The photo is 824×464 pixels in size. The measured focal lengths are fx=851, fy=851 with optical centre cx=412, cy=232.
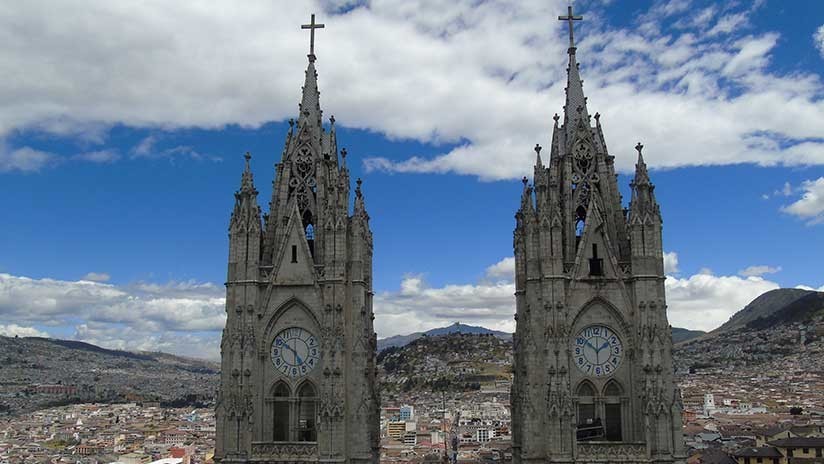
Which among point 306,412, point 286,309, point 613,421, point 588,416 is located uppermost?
point 286,309

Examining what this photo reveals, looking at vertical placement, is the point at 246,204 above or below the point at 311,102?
below

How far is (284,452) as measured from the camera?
134ft

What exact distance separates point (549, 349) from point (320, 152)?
15.9 metres

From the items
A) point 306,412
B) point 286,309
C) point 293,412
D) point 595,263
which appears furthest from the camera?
point 595,263

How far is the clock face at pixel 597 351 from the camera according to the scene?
41.3 meters

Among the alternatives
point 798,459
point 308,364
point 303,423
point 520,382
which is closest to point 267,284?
point 308,364

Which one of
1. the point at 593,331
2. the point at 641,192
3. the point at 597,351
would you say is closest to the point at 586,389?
the point at 597,351

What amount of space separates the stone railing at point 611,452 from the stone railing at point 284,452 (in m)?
12.7

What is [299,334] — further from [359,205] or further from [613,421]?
[613,421]

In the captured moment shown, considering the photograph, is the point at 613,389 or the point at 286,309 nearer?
the point at 613,389

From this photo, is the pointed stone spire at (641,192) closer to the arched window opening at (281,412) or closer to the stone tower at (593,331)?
the stone tower at (593,331)

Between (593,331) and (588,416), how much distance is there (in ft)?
13.5

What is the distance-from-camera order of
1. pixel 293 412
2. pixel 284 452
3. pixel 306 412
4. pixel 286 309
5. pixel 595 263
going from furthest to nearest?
pixel 595 263 < pixel 286 309 < pixel 306 412 < pixel 293 412 < pixel 284 452

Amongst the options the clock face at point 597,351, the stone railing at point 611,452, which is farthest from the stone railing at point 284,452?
the clock face at point 597,351
